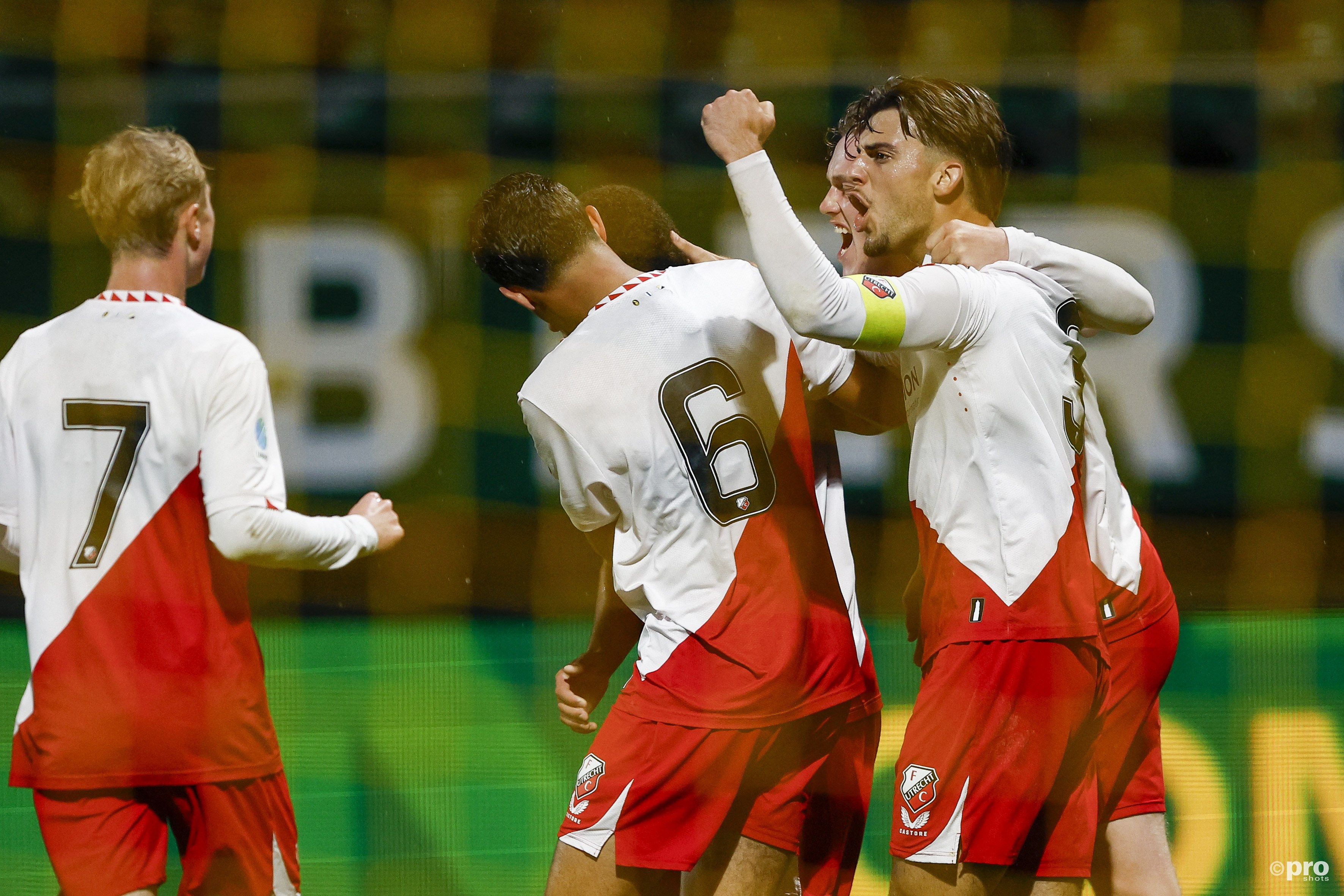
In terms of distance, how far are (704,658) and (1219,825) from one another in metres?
1.93

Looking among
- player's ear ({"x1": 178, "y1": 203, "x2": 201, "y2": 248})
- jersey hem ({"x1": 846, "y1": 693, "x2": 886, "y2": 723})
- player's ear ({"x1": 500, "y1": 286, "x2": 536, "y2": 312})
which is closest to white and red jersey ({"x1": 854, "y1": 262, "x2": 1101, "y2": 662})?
jersey hem ({"x1": 846, "y1": 693, "x2": 886, "y2": 723})

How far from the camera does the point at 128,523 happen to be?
227cm

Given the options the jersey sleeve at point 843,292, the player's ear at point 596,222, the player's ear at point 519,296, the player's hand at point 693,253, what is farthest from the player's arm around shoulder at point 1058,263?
the player's ear at point 519,296

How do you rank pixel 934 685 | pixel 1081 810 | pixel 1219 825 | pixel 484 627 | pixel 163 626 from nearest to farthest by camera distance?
pixel 934 685
pixel 1081 810
pixel 163 626
pixel 1219 825
pixel 484 627

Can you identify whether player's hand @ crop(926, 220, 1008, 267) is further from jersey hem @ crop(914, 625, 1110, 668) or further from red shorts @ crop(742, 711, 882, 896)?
red shorts @ crop(742, 711, 882, 896)

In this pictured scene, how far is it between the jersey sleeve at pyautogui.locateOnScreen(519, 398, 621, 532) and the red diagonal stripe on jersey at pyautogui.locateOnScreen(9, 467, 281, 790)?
63 centimetres

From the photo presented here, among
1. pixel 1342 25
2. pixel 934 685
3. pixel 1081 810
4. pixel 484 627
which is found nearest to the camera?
pixel 934 685

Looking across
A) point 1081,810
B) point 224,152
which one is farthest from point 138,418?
point 224,152

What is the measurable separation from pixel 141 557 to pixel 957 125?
161 centimetres

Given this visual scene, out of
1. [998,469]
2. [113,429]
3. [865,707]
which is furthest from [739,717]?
[113,429]

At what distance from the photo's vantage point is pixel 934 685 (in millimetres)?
1995

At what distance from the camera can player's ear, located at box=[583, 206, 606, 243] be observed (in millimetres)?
2342

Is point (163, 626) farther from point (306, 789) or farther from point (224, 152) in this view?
point (224, 152)
